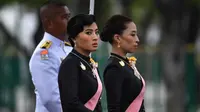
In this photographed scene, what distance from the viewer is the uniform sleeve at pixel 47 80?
9.52 meters

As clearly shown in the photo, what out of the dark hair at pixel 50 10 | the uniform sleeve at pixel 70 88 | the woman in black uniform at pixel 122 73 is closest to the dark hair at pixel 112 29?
the woman in black uniform at pixel 122 73

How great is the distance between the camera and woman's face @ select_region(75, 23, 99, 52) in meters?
8.81

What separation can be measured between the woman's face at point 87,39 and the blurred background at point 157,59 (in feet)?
34.8

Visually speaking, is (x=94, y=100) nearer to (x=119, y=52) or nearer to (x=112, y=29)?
(x=119, y=52)

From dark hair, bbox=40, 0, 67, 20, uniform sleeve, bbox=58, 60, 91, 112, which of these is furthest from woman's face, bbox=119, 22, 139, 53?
dark hair, bbox=40, 0, 67, 20

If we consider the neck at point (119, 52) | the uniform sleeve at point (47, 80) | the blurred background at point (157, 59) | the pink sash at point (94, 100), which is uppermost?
the neck at point (119, 52)

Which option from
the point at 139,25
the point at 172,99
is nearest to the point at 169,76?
the point at 172,99

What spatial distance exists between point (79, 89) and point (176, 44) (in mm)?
13685

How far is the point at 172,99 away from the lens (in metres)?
22.8

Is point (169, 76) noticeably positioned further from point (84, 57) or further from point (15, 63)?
point (84, 57)

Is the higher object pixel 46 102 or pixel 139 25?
pixel 46 102

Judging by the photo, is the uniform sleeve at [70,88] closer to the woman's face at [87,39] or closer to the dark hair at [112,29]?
the woman's face at [87,39]

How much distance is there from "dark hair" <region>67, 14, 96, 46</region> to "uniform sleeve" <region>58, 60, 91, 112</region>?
0.31 metres

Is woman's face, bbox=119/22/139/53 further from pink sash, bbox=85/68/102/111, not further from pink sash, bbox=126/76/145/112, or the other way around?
pink sash, bbox=85/68/102/111
